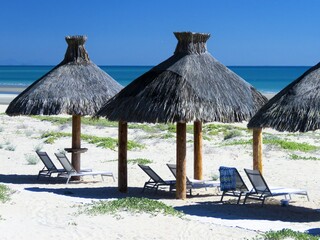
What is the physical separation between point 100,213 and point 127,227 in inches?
33.8

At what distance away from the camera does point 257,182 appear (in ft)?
36.6

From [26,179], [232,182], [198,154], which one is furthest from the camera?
[26,179]

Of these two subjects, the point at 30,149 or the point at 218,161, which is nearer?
the point at 218,161

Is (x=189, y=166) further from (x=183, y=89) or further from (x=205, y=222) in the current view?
(x=205, y=222)

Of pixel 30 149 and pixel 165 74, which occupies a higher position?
pixel 165 74

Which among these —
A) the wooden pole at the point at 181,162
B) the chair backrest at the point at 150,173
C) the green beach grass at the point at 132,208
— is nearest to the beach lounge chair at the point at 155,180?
the chair backrest at the point at 150,173

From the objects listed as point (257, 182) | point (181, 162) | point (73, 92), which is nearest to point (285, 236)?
point (257, 182)

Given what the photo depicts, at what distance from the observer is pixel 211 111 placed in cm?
1196

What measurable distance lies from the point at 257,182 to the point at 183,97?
184cm

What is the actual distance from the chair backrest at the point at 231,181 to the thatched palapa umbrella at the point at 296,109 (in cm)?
79

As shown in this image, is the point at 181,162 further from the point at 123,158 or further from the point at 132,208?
the point at 132,208

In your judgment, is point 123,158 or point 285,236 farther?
point 123,158

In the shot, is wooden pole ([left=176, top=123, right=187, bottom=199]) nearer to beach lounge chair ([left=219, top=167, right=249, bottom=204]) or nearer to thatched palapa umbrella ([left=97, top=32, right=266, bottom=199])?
thatched palapa umbrella ([left=97, top=32, right=266, bottom=199])

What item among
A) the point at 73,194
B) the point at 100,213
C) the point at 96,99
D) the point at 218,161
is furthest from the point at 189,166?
the point at 100,213
